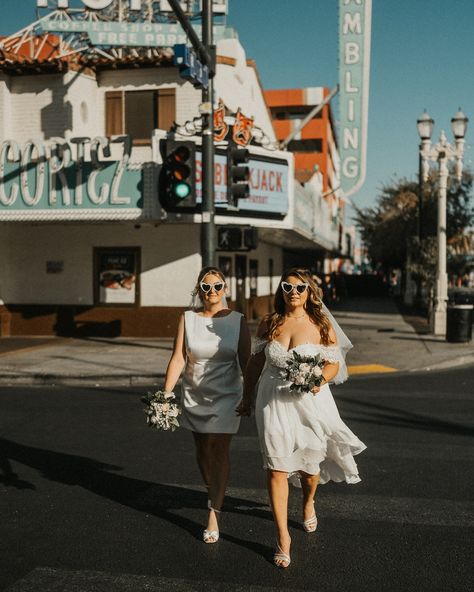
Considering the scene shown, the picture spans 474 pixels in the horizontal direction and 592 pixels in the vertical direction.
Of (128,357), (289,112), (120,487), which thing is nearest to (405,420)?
(120,487)

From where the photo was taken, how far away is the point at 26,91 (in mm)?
18906

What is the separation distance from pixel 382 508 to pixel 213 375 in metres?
1.83

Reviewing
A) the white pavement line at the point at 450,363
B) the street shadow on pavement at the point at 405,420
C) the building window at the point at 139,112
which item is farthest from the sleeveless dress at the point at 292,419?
the building window at the point at 139,112

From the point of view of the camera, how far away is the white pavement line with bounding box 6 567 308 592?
402 cm

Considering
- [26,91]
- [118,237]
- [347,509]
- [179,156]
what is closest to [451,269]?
[118,237]

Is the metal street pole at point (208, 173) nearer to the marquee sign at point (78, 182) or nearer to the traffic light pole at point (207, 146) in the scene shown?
the traffic light pole at point (207, 146)

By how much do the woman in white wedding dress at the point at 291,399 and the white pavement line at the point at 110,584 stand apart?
459mm

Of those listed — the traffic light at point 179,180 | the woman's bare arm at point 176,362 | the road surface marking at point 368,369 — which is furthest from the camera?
the road surface marking at point 368,369

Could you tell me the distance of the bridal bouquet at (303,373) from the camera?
431 centimetres

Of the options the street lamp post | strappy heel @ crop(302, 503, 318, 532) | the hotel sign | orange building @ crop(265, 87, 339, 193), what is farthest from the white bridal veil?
orange building @ crop(265, 87, 339, 193)

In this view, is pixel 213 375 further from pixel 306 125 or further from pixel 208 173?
Result: pixel 306 125

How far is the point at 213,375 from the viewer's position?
482 cm

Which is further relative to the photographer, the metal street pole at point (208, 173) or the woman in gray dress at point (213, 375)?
the metal street pole at point (208, 173)

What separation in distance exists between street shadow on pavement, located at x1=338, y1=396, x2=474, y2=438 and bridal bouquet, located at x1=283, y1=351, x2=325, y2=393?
4374mm
